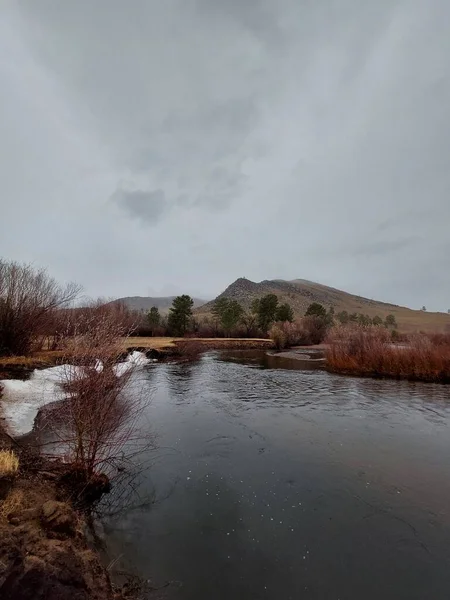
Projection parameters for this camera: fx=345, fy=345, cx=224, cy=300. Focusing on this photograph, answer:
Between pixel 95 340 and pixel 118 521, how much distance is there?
388cm

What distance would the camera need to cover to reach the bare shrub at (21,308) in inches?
888

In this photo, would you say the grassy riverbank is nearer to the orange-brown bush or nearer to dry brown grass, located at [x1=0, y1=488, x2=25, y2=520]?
dry brown grass, located at [x1=0, y1=488, x2=25, y2=520]

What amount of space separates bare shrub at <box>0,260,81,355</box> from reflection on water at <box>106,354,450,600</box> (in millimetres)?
13448

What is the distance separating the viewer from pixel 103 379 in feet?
26.6

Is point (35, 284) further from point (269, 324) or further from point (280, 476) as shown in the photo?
point (269, 324)

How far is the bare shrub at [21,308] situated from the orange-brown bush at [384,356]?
2226 cm

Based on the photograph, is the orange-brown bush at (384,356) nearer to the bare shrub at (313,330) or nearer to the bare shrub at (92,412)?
the bare shrub at (92,412)

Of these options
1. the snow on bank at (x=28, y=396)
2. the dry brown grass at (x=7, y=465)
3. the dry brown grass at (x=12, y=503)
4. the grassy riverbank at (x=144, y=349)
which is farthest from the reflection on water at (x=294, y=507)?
the grassy riverbank at (x=144, y=349)

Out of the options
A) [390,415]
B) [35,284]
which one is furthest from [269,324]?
[390,415]

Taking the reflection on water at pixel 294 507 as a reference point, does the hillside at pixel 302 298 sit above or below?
above

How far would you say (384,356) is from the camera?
24.4 m

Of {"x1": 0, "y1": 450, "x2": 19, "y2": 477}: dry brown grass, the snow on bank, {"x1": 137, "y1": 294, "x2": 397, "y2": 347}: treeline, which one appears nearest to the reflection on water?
{"x1": 0, "y1": 450, "x2": 19, "y2": 477}: dry brown grass

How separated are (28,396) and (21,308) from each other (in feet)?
35.6

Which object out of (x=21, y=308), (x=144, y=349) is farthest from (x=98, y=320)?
(x=144, y=349)
